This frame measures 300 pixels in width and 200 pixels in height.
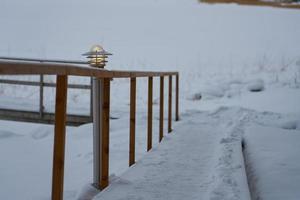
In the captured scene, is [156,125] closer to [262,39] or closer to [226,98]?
[226,98]

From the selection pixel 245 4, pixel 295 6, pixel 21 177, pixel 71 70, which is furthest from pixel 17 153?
pixel 245 4

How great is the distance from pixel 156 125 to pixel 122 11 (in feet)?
63.0

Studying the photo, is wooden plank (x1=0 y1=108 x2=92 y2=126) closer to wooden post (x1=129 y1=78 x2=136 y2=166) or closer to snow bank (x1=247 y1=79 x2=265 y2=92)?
wooden post (x1=129 y1=78 x2=136 y2=166)

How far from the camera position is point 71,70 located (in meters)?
2.46

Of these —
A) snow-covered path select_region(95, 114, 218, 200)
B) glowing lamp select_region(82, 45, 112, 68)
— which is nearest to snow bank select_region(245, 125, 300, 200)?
snow-covered path select_region(95, 114, 218, 200)

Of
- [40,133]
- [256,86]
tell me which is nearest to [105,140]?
[40,133]

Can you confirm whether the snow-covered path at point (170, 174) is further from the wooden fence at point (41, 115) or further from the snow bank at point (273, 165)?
the wooden fence at point (41, 115)

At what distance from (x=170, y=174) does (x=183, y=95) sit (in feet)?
26.3

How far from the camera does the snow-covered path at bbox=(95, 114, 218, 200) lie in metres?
3.21

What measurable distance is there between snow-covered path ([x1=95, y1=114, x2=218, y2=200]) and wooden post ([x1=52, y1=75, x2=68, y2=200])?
0.73 meters

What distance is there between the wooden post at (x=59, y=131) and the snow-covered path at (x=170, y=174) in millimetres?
733

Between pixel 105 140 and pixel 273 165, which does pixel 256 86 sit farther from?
pixel 105 140

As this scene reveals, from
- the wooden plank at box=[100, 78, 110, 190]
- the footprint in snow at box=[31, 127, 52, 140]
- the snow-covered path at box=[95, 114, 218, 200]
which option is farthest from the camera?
the footprint in snow at box=[31, 127, 52, 140]

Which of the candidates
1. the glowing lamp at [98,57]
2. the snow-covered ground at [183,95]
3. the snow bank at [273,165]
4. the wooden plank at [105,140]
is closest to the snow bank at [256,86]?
the snow-covered ground at [183,95]
